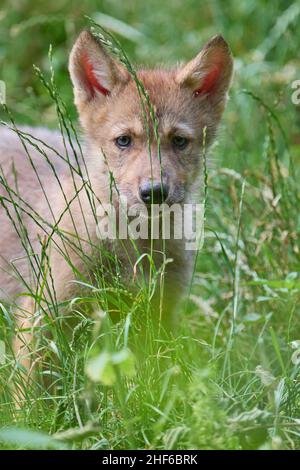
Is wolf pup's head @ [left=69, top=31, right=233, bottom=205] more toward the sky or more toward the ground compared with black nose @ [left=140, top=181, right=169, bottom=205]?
more toward the sky

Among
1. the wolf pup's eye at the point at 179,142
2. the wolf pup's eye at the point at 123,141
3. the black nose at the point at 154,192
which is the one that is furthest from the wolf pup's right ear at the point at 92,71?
the black nose at the point at 154,192

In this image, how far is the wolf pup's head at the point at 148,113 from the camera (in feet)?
12.8

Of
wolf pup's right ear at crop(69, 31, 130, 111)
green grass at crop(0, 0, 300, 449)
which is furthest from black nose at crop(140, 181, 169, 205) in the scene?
wolf pup's right ear at crop(69, 31, 130, 111)

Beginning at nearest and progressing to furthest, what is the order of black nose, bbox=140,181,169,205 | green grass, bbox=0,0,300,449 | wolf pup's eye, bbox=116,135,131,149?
green grass, bbox=0,0,300,449 → black nose, bbox=140,181,169,205 → wolf pup's eye, bbox=116,135,131,149

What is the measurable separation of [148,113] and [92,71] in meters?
0.38

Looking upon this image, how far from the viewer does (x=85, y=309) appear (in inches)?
143

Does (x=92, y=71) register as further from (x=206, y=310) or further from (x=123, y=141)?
(x=206, y=310)

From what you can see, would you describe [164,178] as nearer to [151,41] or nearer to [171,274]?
[171,274]

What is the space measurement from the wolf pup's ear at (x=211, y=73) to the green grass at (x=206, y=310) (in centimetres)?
15

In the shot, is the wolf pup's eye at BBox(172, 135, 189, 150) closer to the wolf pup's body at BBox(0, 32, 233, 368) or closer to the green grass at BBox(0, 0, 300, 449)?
the wolf pup's body at BBox(0, 32, 233, 368)

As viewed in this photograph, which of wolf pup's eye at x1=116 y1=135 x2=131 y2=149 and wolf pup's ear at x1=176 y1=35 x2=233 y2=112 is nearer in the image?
wolf pup's eye at x1=116 y1=135 x2=131 y2=149

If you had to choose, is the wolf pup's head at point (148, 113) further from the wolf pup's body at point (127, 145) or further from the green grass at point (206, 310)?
the green grass at point (206, 310)

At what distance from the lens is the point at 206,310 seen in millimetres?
4395

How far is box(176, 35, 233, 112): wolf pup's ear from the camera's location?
4.14 metres
